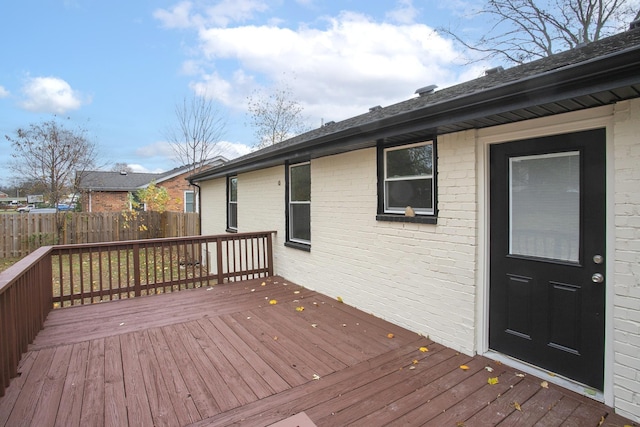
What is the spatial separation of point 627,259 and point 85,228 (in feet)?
50.0

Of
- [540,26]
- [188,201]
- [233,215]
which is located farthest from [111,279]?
[188,201]

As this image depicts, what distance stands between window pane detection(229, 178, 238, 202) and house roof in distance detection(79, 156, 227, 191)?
9369mm

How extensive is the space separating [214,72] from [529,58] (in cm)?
1162

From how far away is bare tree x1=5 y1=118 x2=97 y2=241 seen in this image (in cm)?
1220

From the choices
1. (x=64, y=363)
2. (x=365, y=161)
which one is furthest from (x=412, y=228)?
(x=64, y=363)

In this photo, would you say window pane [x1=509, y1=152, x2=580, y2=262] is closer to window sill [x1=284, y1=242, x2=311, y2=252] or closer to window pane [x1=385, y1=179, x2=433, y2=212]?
window pane [x1=385, y1=179, x2=433, y2=212]

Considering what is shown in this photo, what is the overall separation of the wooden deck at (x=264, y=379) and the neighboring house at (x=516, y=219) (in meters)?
0.33

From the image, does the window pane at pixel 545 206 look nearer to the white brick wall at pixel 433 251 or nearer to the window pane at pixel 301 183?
the white brick wall at pixel 433 251

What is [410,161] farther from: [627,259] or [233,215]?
[233,215]

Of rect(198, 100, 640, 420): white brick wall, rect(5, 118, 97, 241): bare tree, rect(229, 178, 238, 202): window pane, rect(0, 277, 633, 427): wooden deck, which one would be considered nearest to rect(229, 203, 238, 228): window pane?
rect(229, 178, 238, 202): window pane

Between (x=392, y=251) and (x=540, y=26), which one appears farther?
(x=540, y=26)

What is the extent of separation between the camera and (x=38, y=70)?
10.3 metres

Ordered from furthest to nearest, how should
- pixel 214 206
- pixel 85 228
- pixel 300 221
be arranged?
pixel 85 228, pixel 214 206, pixel 300 221

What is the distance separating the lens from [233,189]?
28.8ft
